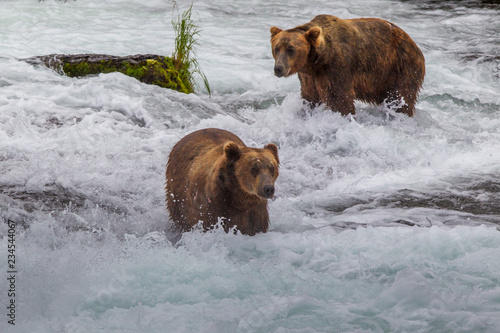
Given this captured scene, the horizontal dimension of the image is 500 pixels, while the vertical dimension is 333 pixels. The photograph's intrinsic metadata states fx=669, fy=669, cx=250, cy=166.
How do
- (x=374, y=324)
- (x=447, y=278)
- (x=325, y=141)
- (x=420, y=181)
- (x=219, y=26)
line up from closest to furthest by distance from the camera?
→ 1. (x=374, y=324)
2. (x=447, y=278)
3. (x=420, y=181)
4. (x=325, y=141)
5. (x=219, y=26)

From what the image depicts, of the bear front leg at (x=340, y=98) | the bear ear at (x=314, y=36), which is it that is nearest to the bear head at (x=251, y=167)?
the bear ear at (x=314, y=36)

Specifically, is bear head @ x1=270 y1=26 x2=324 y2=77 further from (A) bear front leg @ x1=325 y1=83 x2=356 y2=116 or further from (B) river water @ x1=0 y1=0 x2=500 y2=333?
(B) river water @ x1=0 y1=0 x2=500 y2=333

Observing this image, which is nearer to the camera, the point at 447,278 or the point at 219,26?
the point at 447,278

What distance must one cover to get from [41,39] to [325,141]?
7229 mm

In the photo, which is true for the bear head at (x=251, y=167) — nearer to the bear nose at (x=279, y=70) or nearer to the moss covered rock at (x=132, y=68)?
the bear nose at (x=279, y=70)

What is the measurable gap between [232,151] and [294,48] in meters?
2.73

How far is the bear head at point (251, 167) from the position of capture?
437cm

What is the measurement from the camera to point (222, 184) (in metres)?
4.56

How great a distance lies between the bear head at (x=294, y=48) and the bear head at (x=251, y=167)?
249 centimetres

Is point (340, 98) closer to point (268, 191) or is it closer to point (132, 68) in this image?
point (132, 68)

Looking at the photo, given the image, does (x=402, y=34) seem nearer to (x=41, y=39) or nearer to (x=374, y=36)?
(x=374, y=36)

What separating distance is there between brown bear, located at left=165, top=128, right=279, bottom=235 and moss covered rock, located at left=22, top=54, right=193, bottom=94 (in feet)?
11.7

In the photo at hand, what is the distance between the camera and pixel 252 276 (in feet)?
14.6

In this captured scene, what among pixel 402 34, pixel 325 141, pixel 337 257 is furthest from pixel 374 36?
pixel 337 257
